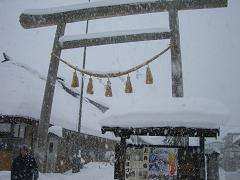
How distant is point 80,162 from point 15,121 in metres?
6.40

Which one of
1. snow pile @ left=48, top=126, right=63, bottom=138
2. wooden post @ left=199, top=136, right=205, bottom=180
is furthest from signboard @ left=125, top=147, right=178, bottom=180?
snow pile @ left=48, top=126, right=63, bottom=138

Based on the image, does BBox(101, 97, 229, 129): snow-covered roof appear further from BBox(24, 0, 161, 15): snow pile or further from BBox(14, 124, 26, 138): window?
BBox(14, 124, 26, 138): window

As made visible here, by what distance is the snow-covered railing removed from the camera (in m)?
9.09

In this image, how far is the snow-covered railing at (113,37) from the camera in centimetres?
909

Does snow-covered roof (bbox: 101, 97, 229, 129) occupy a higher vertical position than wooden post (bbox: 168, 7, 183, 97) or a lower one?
lower

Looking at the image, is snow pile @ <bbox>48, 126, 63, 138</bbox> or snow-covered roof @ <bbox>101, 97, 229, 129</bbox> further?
snow pile @ <bbox>48, 126, 63, 138</bbox>

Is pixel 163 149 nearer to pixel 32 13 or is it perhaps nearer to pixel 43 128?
pixel 43 128

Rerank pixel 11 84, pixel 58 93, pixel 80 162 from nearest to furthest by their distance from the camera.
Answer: pixel 11 84 < pixel 80 162 < pixel 58 93

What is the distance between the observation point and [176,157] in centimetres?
714

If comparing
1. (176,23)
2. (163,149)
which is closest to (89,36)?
(176,23)

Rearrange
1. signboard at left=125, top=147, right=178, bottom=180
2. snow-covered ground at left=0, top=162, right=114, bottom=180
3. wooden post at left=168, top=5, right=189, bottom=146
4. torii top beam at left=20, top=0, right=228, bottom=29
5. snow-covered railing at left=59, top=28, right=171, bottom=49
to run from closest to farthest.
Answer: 1. signboard at left=125, top=147, right=178, bottom=180
2. wooden post at left=168, top=5, right=189, bottom=146
3. torii top beam at left=20, top=0, right=228, bottom=29
4. snow-covered railing at left=59, top=28, right=171, bottom=49
5. snow-covered ground at left=0, top=162, right=114, bottom=180

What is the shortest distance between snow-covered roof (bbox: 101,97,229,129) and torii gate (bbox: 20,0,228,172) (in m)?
1.10

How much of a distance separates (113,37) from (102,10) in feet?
2.94

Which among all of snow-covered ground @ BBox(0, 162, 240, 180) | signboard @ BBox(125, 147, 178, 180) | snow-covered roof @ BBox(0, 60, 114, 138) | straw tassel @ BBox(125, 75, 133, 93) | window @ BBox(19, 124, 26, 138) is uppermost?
snow-covered roof @ BBox(0, 60, 114, 138)
